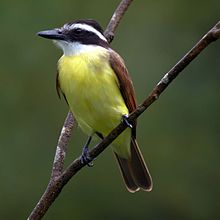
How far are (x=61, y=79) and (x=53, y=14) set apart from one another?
3207mm

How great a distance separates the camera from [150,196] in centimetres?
763

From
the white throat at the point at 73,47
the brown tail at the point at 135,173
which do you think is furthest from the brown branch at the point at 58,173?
the brown tail at the point at 135,173

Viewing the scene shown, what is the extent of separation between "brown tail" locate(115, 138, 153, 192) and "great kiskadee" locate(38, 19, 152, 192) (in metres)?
0.35

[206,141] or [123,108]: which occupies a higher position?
[123,108]

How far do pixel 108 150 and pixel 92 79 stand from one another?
258 centimetres

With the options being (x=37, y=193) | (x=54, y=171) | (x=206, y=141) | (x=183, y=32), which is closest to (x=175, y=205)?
(x=206, y=141)

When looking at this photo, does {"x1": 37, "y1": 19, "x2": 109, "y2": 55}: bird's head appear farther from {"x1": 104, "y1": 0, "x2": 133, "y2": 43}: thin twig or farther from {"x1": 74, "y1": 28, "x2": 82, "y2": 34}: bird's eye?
{"x1": 104, "y1": 0, "x2": 133, "y2": 43}: thin twig

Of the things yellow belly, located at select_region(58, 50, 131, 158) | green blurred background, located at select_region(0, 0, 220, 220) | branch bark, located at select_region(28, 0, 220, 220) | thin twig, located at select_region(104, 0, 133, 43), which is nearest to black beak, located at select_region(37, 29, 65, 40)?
yellow belly, located at select_region(58, 50, 131, 158)

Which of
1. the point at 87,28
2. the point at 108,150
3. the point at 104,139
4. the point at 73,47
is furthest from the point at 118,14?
the point at 108,150

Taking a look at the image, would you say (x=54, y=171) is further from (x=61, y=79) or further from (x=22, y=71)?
(x=22, y=71)

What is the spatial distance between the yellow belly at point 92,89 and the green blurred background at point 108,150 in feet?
7.60

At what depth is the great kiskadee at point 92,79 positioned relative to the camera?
15.5 ft

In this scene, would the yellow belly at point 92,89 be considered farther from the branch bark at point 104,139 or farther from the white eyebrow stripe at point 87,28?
the branch bark at point 104,139

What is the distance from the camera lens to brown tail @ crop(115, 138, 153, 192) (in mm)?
5176
